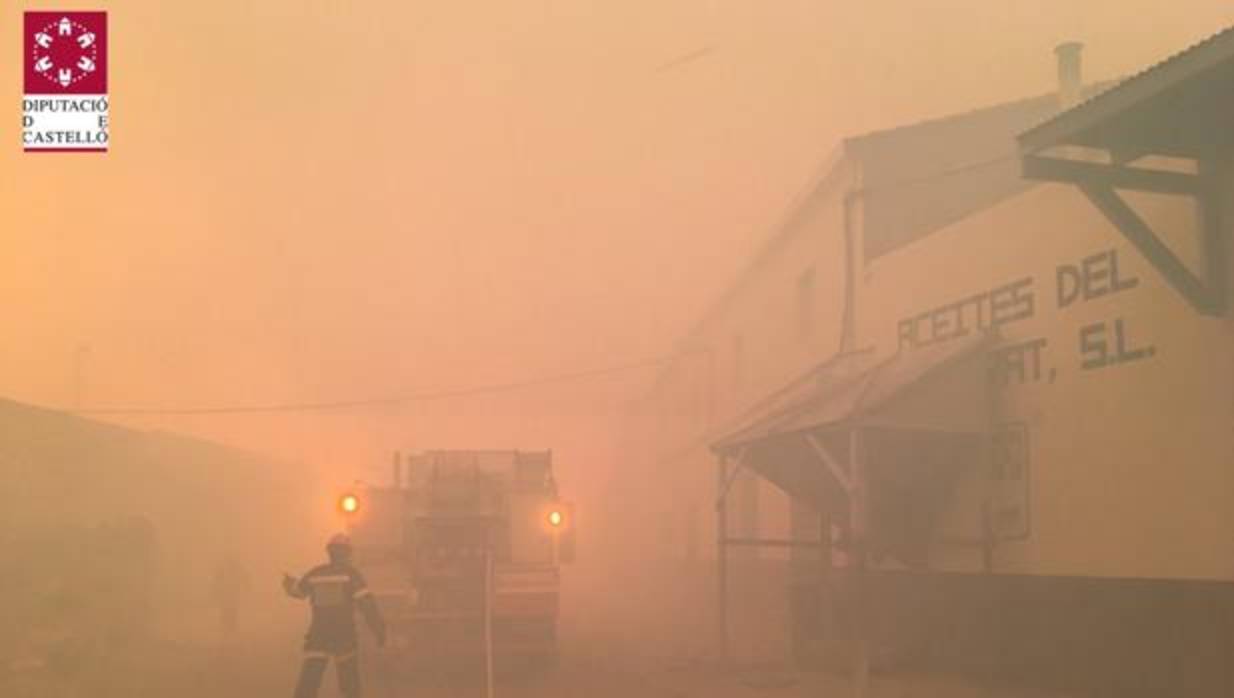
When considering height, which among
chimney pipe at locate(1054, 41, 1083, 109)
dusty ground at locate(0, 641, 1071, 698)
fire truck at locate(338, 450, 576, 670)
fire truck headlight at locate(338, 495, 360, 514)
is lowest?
dusty ground at locate(0, 641, 1071, 698)

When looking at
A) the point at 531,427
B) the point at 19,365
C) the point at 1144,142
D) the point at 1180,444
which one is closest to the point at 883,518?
the point at 1180,444

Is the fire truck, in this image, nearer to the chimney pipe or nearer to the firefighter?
the firefighter

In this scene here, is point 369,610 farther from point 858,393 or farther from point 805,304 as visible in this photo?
point 805,304

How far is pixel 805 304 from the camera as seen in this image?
76.9 ft

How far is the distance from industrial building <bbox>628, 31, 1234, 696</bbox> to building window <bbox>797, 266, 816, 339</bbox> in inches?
74.9

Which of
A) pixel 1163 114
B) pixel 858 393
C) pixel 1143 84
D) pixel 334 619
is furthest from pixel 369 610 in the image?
pixel 1163 114

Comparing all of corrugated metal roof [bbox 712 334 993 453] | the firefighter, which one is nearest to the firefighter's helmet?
the firefighter

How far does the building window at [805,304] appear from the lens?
22875 millimetres

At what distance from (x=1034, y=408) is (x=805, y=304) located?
10734 millimetres

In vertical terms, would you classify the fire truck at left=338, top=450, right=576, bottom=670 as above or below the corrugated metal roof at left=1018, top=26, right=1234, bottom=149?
below

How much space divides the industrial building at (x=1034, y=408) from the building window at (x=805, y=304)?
1.90 metres

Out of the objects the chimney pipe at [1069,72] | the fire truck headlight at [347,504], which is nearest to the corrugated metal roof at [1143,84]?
the chimney pipe at [1069,72]

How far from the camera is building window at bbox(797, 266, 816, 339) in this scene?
75.0ft

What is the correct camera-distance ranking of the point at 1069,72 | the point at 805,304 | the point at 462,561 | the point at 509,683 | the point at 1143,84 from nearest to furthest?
the point at 1143,84 → the point at 509,683 → the point at 462,561 → the point at 1069,72 → the point at 805,304
